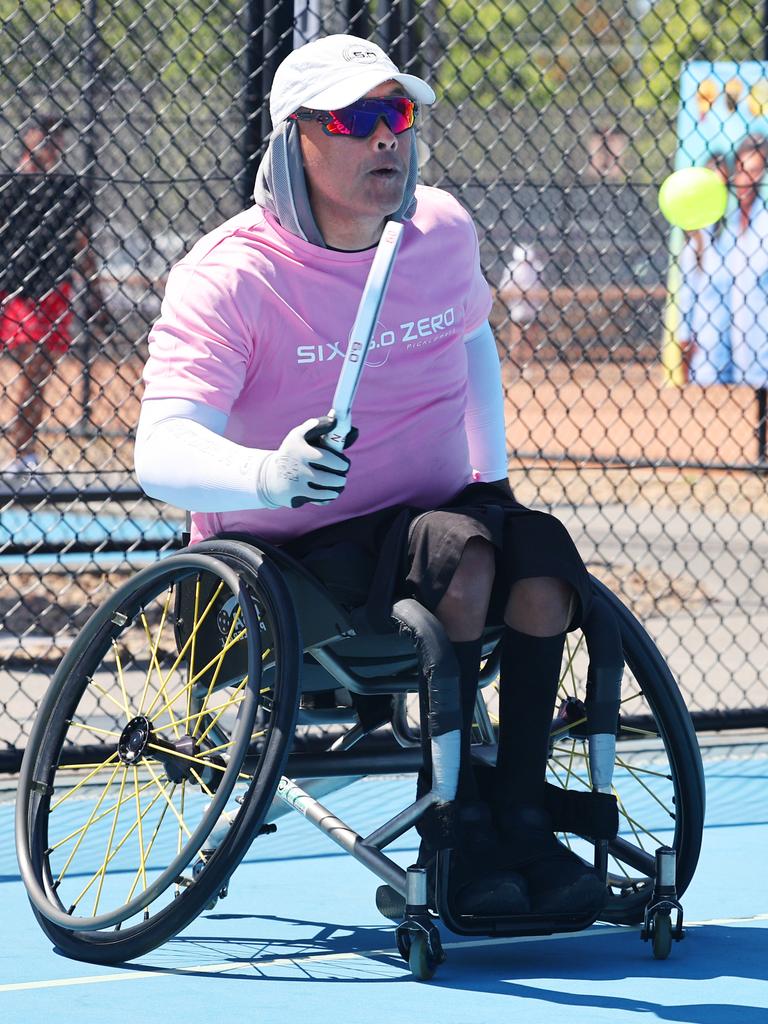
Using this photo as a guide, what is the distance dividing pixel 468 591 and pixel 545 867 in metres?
0.42

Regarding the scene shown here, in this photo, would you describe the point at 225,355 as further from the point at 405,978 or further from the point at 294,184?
the point at 405,978

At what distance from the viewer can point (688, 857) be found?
2.74 meters

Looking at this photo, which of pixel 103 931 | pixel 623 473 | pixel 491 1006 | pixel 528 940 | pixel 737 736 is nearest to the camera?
pixel 491 1006

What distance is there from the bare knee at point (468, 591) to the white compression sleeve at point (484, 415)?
0.55 metres

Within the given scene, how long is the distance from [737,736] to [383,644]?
6.67 ft

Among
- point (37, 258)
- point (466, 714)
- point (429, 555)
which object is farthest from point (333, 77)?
point (37, 258)

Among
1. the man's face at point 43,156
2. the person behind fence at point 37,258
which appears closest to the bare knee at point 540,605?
the person behind fence at point 37,258

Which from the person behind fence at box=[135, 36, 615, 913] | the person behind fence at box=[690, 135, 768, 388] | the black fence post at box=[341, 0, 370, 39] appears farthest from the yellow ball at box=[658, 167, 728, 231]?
the person behind fence at box=[135, 36, 615, 913]

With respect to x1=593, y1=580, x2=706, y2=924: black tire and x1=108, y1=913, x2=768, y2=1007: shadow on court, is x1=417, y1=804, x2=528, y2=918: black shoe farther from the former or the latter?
x1=593, y1=580, x2=706, y2=924: black tire

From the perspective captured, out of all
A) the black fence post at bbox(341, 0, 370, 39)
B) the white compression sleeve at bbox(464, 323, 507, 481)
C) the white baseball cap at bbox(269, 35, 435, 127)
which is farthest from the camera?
the black fence post at bbox(341, 0, 370, 39)

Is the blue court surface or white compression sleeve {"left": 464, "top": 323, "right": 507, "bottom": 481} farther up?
white compression sleeve {"left": 464, "top": 323, "right": 507, "bottom": 481}

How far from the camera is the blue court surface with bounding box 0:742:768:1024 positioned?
7.87 feet

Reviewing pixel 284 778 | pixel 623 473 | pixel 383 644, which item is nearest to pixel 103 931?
pixel 284 778

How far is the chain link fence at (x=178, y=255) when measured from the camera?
462 centimetres
